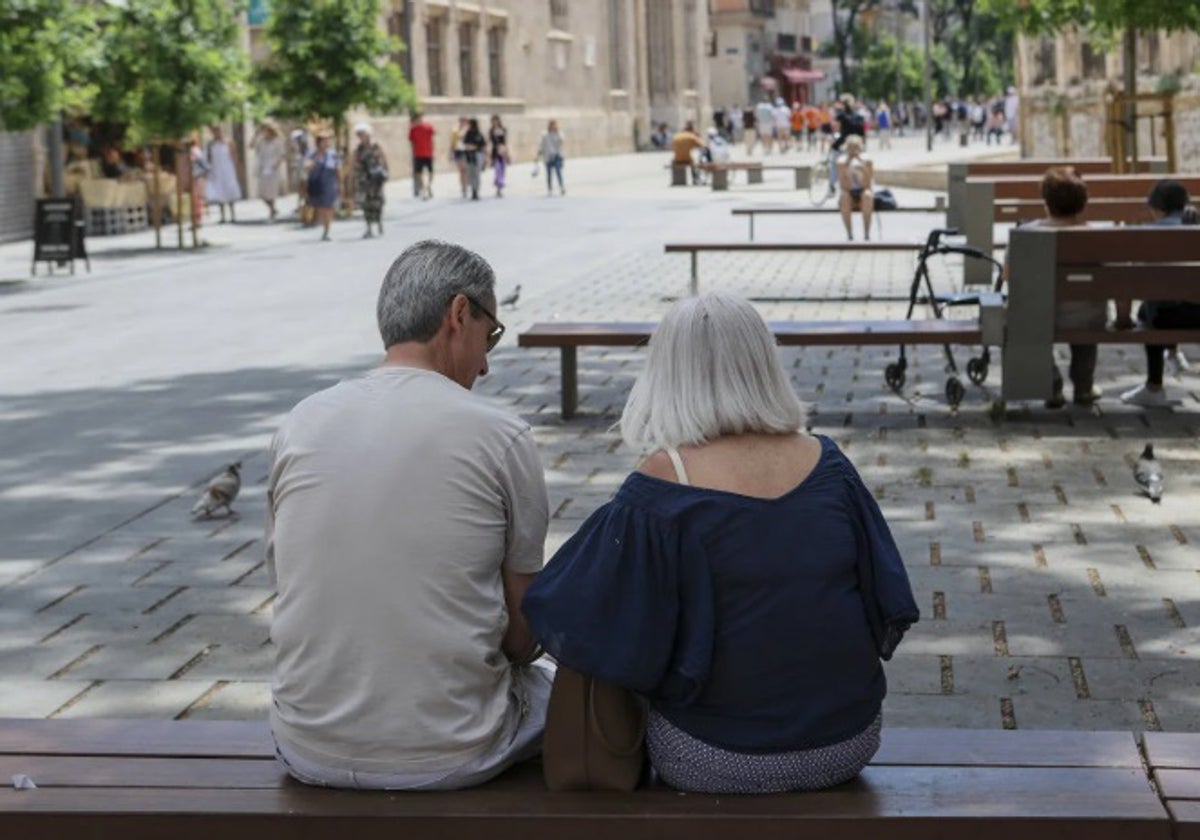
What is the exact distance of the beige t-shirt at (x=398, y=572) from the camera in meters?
3.84

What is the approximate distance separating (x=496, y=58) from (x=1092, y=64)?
34819mm

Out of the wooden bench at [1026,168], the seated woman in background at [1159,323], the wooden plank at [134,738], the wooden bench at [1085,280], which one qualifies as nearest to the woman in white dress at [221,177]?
the wooden bench at [1026,168]

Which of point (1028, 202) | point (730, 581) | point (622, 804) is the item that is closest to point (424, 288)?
point (730, 581)

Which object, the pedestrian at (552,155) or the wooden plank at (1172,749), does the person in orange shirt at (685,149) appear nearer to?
the pedestrian at (552,155)

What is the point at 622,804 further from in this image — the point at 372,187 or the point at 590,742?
the point at 372,187

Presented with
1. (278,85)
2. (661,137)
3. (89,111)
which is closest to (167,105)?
(89,111)

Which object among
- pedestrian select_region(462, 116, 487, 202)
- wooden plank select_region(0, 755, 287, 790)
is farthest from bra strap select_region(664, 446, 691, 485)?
pedestrian select_region(462, 116, 487, 202)

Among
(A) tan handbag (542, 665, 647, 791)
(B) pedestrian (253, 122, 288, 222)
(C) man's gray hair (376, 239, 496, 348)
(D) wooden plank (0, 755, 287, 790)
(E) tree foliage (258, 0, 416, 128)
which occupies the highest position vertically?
(E) tree foliage (258, 0, 416, 128)

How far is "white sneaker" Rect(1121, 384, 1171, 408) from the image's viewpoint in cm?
1175

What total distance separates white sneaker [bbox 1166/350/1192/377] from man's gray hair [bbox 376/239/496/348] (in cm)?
967

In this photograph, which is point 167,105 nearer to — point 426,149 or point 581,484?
point 426,149

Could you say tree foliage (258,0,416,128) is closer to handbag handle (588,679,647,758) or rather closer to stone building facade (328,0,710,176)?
stone building facade (328,0,710,176)

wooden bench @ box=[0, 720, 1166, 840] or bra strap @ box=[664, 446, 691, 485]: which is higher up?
bra strap @ box=[664, 446, 691, 485]

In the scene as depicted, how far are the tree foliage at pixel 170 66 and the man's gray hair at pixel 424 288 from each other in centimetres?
2633
